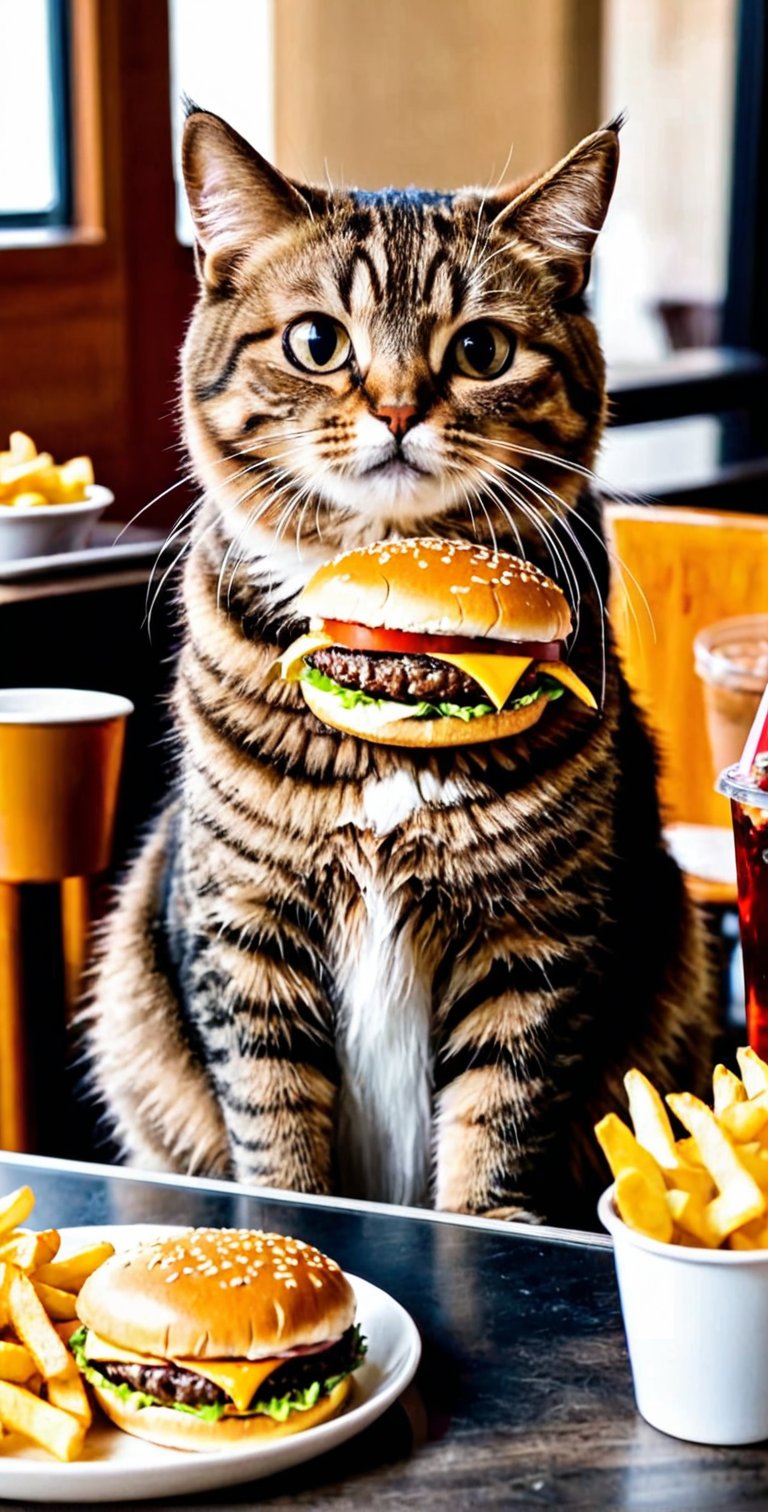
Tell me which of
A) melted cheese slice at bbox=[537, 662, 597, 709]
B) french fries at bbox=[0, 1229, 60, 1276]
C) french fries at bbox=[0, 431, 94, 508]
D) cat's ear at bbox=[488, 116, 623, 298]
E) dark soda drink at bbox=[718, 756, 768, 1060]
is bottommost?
french fries at bbox=[0, 1229, 60, 1276]

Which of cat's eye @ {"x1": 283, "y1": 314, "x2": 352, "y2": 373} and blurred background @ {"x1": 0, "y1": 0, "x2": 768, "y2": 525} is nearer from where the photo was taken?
cat's eye @ {"x1": 283, "y1": 314, "x2": 352, "y2": 373}

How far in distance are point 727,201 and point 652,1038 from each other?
4575 millimetres

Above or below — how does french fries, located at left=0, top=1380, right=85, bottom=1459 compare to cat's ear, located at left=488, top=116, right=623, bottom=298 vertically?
below

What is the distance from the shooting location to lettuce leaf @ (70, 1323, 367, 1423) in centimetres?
109

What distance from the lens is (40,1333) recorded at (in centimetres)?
114

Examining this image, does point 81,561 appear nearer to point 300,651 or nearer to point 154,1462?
point 300,651

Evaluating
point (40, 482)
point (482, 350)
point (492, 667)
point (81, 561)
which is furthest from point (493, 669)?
point (40, 482)

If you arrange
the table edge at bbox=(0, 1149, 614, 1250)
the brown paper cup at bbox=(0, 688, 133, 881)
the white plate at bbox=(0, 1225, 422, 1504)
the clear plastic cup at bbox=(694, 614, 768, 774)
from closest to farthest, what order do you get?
the white plate at bbox=(0, 1225, 422, 1504), the table edge at bbox=(0, 1149, 614, 1250), the brown paper cup at bbox=(0, 688, 133, 881), the clear plastic cup at bbox=(694, 614, 768, 774)

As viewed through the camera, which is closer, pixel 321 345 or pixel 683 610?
pixel 321 345

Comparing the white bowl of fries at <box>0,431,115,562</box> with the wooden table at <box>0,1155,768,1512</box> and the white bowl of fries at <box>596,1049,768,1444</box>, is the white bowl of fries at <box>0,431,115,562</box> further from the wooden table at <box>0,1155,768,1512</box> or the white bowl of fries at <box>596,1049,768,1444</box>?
the white bowl of fries at <box>596,1049,768,1444</box>

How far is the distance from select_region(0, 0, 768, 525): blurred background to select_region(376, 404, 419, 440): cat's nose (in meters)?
1.71

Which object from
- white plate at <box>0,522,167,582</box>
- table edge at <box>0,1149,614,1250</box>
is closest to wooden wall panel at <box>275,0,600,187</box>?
white plate at <box>0,522,167,582</box>

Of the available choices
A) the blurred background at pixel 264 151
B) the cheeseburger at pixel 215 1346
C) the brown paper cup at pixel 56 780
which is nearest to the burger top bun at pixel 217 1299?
the cheeseburger at pixel 215 1346

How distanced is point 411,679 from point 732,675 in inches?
43.6
